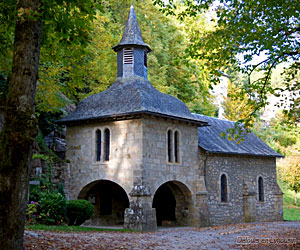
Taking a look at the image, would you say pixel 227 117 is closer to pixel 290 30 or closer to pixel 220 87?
pixel 220 87

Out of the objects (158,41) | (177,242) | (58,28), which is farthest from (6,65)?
(158,41)

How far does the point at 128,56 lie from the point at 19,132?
1312cm

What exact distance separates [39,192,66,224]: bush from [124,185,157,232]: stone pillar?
2717 millimetres

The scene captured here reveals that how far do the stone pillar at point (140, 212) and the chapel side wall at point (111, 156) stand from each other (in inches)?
21.8

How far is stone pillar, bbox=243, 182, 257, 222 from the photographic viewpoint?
22.2 m

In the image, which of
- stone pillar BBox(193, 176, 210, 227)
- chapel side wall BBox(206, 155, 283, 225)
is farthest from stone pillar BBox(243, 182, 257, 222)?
stone pillar BBox(193, 176, 210, 227)

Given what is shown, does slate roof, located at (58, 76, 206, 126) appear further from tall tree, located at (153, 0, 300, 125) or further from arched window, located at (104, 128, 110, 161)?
tall tree, located at (153, 0, 300, 125)

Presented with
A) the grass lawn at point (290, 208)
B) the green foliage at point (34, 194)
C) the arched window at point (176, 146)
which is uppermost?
the arched window at point (176, 146)

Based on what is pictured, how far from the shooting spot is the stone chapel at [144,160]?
54.2 ft

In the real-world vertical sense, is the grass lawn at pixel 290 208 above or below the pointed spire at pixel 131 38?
below

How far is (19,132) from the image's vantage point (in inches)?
268

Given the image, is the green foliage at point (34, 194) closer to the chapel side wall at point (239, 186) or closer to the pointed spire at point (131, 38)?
the pointed spire at point (131, 38)

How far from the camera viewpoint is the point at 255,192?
22844 mm

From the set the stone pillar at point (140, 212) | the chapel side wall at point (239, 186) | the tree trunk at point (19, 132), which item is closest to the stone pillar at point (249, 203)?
the chapel side wall at point (239, 186)
